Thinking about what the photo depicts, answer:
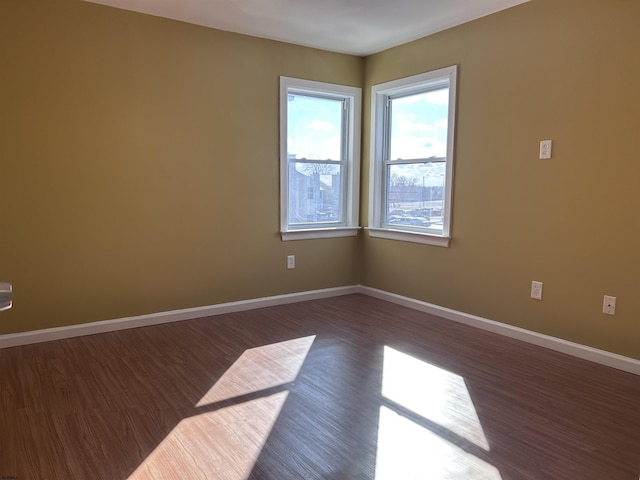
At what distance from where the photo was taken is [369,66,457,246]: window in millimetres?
3988

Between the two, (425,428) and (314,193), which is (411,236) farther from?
(425,428)

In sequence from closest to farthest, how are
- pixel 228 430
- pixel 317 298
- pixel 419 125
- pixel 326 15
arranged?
pixel 228 430 → pixel 326 15 → pixel 419 125 → pixel 317 298

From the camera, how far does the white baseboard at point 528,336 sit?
294cm

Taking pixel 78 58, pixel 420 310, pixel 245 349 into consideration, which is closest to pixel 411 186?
pixel 420 310

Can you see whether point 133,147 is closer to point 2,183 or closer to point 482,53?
point 2,183

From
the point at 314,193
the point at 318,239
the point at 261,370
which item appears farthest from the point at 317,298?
the point at 261,370

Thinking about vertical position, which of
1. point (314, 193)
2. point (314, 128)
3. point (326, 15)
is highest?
point (326, 15)

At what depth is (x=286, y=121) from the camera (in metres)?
4.28

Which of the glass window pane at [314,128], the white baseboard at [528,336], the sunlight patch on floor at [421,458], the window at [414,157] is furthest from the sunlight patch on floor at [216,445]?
the glass window pane at [314,128]

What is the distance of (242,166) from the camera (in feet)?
13.5

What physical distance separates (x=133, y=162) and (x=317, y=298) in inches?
83.6

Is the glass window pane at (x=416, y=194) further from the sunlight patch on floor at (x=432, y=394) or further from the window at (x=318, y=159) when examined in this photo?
the sunlight patch on floor at (x=432, y=394)

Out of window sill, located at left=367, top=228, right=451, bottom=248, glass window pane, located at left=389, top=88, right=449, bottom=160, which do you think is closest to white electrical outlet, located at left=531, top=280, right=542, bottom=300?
window sill, located at left=367, top=228, right=451, bottom=248

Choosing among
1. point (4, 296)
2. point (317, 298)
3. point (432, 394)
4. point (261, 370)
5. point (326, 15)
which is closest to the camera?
point (4, 296)
